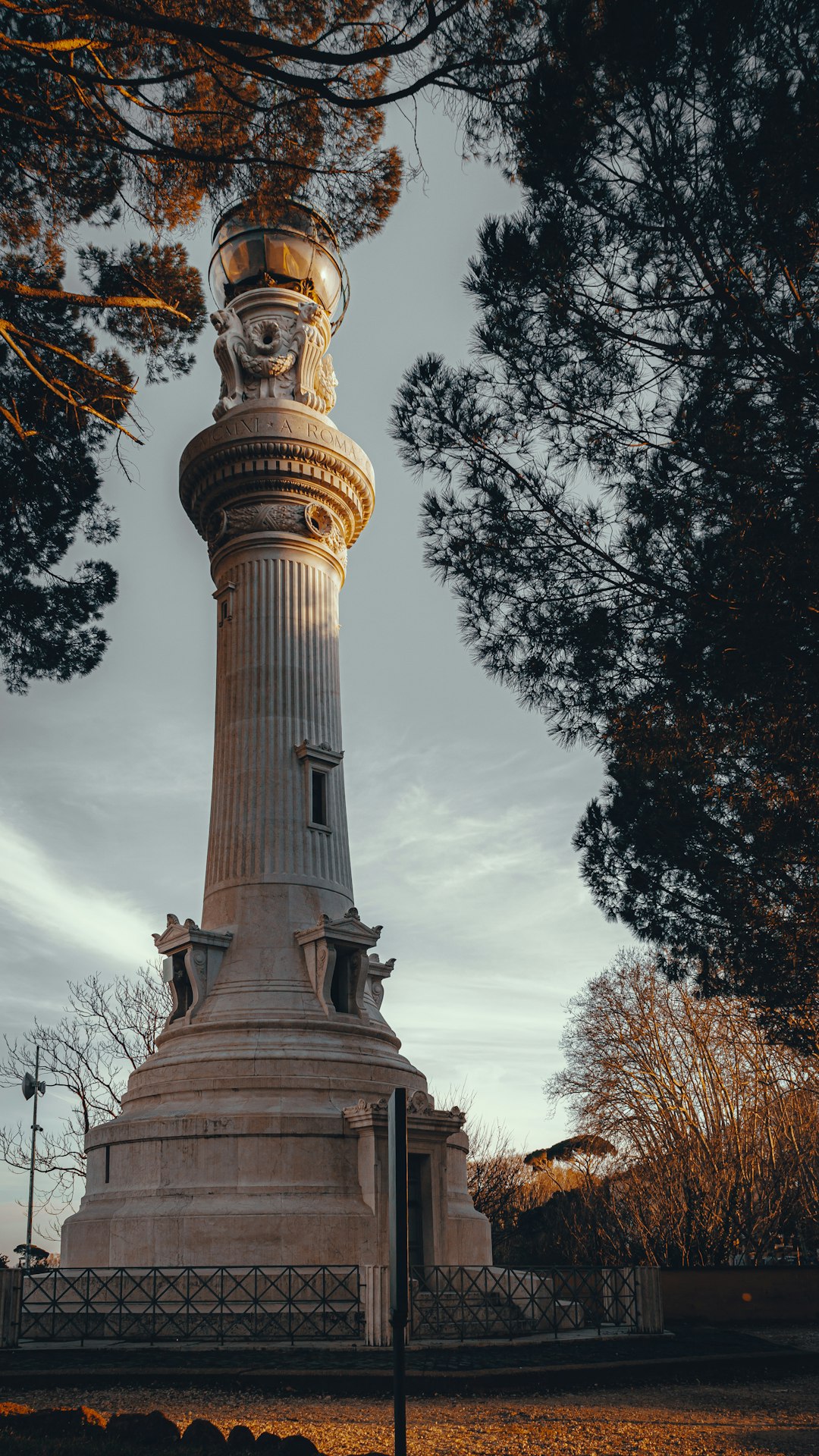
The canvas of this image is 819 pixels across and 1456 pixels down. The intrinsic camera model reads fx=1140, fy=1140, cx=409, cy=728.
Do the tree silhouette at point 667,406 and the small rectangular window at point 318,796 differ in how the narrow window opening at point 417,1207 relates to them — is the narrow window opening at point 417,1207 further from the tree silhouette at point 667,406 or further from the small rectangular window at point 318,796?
the tree silhouette at point 667,406

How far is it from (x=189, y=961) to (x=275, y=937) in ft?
5.06

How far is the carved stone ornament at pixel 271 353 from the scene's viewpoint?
78.5 ft

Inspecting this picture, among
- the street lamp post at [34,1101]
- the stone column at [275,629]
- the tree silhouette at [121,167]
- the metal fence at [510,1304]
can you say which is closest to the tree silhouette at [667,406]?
the tree silhouette at [121,167]

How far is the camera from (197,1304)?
16.0 m

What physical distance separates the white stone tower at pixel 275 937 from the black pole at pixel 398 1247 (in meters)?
11.0

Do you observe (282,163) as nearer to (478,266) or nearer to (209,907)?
(478,266)

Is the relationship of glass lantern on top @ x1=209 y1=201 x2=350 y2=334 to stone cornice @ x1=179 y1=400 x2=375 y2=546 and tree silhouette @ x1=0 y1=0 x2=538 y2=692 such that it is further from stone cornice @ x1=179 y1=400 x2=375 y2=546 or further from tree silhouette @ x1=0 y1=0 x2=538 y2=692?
tree silhouette @ x1=0 y1=0 x2=538 y2=692

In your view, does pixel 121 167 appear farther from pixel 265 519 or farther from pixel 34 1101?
pixel 34 1101

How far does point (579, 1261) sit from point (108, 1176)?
14.2 meters

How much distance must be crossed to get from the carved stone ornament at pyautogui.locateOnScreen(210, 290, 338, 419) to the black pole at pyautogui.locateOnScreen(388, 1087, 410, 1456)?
20208 mm

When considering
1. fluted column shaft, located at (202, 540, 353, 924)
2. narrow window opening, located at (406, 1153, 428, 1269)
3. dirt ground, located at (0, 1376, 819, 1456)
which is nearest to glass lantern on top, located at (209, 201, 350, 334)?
fluted column shaft, located at (202, 540, 353, 924)

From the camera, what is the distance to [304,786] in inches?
845

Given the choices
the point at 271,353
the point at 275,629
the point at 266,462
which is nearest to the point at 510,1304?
Result: the point at 275,629

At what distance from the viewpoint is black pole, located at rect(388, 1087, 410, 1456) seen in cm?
530
